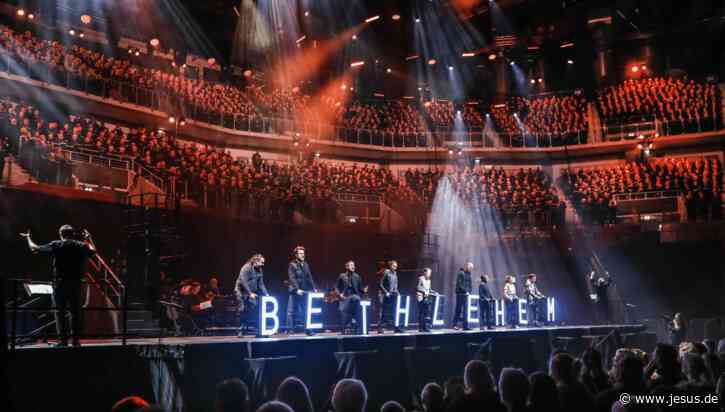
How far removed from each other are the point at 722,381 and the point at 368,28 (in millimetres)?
35219

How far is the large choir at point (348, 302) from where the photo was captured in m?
13.8

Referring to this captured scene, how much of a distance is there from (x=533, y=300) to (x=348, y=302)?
8279 millimetres

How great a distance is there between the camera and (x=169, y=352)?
32.8 ft

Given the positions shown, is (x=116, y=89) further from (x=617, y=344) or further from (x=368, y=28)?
(x=617, y=344)

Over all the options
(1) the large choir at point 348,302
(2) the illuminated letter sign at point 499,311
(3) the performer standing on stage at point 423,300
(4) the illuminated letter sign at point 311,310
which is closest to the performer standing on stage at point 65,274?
(1) the large choir at point 348,302

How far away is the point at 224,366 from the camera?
10.4 meters

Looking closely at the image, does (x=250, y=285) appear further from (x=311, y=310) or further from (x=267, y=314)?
(x=311, y=310)

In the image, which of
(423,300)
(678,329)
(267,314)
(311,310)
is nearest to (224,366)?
(267,314)

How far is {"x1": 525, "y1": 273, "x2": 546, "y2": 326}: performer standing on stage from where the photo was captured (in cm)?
2084

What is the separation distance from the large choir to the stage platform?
57.7 inches

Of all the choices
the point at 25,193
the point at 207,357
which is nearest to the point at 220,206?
the point at 25,193

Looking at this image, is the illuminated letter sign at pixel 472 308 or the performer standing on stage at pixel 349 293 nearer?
the performer standing on stage at pixel 349 293

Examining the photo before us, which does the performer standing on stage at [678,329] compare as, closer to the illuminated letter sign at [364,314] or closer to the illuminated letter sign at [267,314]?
the illuminated letter sign at [364,314]

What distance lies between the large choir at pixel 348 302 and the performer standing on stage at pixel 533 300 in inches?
1.3
